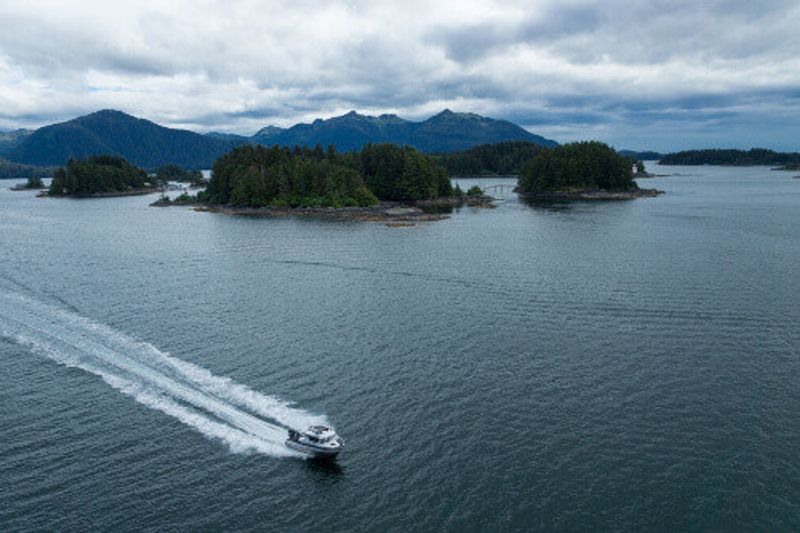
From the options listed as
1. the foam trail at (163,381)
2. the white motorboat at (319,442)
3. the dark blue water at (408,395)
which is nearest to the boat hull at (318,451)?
the white motorboat at (319,442)

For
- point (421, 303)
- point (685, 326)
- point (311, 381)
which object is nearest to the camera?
point (311, 381)

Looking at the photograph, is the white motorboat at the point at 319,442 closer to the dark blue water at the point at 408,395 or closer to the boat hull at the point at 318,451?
the boat hull at the point at 318,451

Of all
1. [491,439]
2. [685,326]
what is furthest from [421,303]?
[491,439]

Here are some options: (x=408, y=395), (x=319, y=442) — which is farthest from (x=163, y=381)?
(x=408, y=395)

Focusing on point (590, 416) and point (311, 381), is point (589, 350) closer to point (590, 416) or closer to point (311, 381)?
point (590, 416)

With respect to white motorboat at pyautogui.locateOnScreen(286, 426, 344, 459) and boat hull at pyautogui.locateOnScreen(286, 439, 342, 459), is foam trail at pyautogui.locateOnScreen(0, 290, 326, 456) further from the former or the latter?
white motorboat at pyautogui.locateOnScreen(286, 426, 344, 459)

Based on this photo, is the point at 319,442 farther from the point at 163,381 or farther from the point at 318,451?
the point at 163,381
